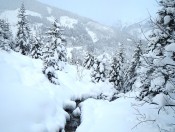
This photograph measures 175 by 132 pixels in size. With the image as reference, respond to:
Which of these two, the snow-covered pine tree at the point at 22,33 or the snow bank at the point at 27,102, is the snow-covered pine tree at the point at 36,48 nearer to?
the snow-covered pine tree at the point at 22,33

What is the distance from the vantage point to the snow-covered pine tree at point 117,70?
30.8 metres

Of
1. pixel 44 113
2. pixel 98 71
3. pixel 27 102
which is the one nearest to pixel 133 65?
pixel 98 71

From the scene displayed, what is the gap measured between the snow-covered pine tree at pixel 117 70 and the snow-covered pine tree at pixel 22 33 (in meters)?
16.5

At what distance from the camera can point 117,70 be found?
3114 centimetres

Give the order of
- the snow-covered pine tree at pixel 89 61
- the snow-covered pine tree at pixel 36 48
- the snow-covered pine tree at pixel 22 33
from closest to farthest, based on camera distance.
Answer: the snow-covered pine tree at pixel 22 33
the snow-covered pine tree at pixel 36 48
the snow-covered pine tree at pixel 89 61

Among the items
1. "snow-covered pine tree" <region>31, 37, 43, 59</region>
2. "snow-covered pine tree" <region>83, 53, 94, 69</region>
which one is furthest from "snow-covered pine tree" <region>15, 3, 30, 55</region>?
"snow-covered pine tree" <region>83, 53, 94, 69</region>

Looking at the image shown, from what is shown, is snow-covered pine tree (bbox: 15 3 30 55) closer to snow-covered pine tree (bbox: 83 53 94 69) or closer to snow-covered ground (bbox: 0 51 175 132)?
snow-covered pine tree (bbox: 83 53 94 69)

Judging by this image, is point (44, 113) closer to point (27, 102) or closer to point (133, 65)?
point (27, 102)

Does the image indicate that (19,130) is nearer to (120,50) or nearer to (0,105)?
(0,105)

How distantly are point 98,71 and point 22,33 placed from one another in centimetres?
1542

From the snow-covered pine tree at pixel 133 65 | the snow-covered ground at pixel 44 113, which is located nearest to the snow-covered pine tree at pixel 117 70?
the snow-covered pine tree at pixel 133 65

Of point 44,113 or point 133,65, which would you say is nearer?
point 44,113

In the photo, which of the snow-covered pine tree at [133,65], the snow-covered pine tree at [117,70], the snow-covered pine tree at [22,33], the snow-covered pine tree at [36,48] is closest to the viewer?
the snow-covered pine tree at [117,70]

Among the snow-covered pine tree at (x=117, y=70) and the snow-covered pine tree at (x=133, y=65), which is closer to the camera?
the snow-covered pine tree at (x=117, y=70)
